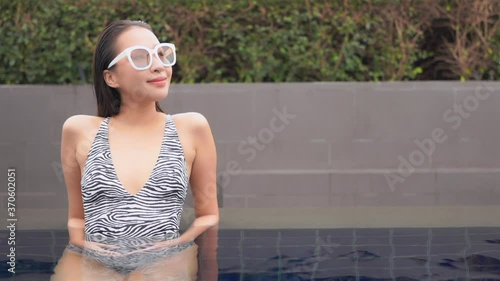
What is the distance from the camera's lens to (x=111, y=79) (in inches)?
128

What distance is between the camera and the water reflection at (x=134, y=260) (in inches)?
117

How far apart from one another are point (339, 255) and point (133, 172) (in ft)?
3.69

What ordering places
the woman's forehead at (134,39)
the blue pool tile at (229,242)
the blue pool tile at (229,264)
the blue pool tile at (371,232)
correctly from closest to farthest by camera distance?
the woman's forehead at (134,39)
the blue pool tile at (229,264)
the blue pool tile at (229,242)
the blue pool tile at (371,232)

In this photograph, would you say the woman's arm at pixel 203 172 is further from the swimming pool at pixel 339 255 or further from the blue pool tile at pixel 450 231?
the blue pool tile at pixel 450 231

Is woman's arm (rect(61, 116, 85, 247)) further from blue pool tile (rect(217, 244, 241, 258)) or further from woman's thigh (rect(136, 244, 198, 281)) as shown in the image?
blue pool tile (rect(217, 244, 241, 258))

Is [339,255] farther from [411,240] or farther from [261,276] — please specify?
[411,240]

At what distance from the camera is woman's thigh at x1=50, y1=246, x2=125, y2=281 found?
2961 millimetres

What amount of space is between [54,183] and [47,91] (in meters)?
0.87

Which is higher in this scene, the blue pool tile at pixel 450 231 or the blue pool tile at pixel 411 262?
the blue pool tile at pixel 411 262

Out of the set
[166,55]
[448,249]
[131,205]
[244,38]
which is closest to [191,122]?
[166,55]

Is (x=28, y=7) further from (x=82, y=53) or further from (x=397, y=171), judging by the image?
(x=397, y=171)

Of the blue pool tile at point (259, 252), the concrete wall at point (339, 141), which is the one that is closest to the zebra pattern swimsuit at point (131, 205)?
the blue pool tile at point (259, 252)

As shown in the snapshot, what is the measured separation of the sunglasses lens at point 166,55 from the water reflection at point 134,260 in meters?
0.66

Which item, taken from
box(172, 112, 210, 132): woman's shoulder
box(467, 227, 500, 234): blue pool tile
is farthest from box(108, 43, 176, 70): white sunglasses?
box(467, 227, 500, 234): blue pool tile
